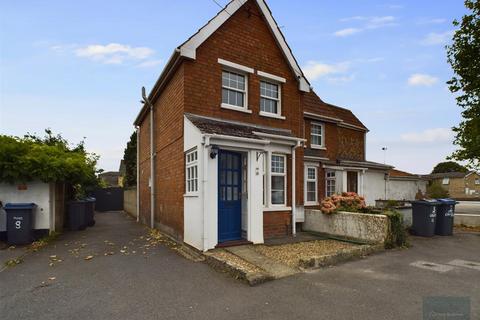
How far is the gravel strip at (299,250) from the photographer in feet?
26.3

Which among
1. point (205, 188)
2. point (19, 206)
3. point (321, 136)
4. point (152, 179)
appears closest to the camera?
point (205, 188)

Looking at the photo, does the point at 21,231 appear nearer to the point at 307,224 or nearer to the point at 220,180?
the point at 220,180

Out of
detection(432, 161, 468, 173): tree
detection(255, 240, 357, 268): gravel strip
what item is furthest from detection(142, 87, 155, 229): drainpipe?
detection(432, 161, 468, 173): tree

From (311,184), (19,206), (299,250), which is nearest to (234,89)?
(299,250)

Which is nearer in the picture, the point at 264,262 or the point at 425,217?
the point at 264,262

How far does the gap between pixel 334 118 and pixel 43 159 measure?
43.5 feet

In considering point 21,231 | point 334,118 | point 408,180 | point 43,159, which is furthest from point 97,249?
point 408,180

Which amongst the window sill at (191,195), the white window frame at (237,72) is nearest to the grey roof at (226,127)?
the white window frame at (237,72)

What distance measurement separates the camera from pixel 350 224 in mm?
10602

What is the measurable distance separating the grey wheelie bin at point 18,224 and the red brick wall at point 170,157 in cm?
420

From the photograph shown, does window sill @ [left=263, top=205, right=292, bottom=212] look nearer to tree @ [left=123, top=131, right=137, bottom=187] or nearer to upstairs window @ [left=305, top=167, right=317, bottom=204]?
upstairs window @ [left=305, top=167, right=317, bottom=204]

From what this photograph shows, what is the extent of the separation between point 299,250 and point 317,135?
9.45 meters

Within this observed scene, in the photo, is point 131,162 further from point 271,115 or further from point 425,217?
point 425,217

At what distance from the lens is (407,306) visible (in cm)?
518
